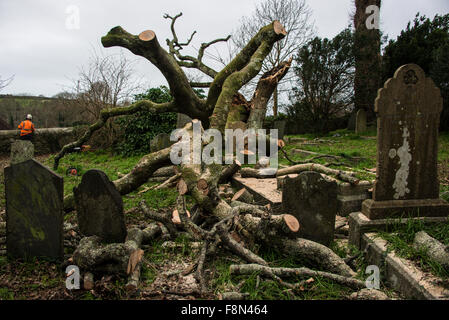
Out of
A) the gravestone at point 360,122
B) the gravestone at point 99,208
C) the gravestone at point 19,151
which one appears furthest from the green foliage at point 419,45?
the gravestone at point 19,151

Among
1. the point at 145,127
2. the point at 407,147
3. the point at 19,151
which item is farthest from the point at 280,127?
the point at 19,151

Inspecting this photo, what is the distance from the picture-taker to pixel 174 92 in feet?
23.1

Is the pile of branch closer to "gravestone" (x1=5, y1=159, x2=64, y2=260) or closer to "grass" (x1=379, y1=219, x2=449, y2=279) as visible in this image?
"gravestone" (x1=5, y1=159, x2=64, y2=260)

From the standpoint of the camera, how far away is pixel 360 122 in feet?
50.9

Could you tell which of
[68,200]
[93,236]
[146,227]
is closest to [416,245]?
[146,227]

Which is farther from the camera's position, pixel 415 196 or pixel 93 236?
pixel 415 196

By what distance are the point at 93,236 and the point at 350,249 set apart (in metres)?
2.91

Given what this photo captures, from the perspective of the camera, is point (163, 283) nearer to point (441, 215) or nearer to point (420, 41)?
point (441, 215)

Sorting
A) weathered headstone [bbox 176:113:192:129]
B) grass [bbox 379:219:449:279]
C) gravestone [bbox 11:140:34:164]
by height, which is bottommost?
grass [bbox 379:219:449:279]

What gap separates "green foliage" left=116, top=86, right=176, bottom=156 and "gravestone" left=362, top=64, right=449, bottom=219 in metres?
9.63

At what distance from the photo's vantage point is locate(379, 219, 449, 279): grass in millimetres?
2572

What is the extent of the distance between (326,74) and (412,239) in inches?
502
